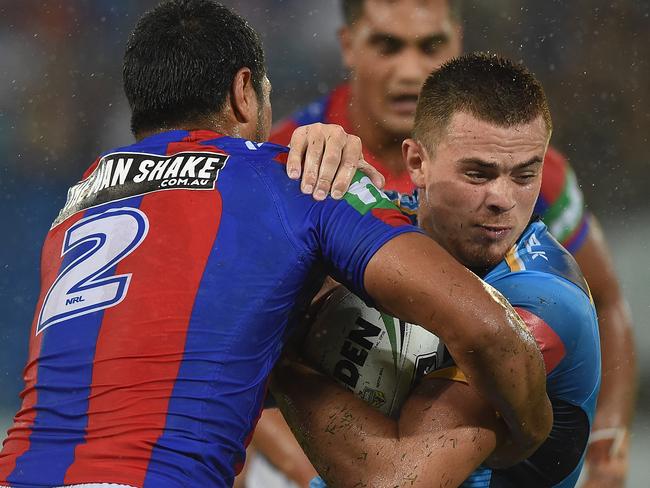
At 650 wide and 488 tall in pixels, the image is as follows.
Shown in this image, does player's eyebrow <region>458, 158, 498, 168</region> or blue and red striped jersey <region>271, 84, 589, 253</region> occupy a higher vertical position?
player's eyebrow <region>458, 158, 498, 168</region>

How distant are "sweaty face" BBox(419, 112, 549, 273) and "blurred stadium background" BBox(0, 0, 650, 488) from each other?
3564 mm

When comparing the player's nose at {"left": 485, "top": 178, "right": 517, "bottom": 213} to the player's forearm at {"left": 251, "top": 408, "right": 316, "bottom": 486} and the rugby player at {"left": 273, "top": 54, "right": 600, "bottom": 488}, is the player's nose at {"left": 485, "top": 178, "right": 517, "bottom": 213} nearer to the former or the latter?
the rugby player at {"left": 273, "top": 54, "right": 600, "bottom": 488}

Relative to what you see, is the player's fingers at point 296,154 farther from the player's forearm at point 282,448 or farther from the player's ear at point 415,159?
the player's forearm at point 282,448

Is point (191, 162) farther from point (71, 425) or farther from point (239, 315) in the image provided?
Answer: point (71, 425)

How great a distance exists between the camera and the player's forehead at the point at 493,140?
2695 millimetres

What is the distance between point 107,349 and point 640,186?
5107mm

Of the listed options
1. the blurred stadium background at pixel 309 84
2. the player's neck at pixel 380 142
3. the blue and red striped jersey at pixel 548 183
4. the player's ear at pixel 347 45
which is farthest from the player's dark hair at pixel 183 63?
the blurred stadium background at pixel 309 84

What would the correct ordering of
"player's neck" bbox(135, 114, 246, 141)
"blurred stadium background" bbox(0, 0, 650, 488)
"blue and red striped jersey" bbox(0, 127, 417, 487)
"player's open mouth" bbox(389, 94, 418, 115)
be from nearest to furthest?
"blue and red striped jersey" bbox(0, 127, 417, 487), "player's neck" bbox(135, 114, 246, 141), "player's open mouth" bbox(389, 94, 418, 115), "blurred stadium background" bbox(0, 0, 650, 488)

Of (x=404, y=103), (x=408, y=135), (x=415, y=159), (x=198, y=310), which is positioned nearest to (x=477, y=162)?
(x=415, y=159)

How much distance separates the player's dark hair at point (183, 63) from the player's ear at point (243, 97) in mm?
16

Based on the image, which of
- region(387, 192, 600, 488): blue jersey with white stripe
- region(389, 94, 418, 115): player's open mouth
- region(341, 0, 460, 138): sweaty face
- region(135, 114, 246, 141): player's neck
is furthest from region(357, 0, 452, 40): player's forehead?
region(135, 114, 246, 141): player's neck

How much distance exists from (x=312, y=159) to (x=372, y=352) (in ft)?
1.82

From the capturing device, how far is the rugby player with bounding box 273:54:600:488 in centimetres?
226

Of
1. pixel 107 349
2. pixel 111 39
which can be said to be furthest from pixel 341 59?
pixel 107 349
